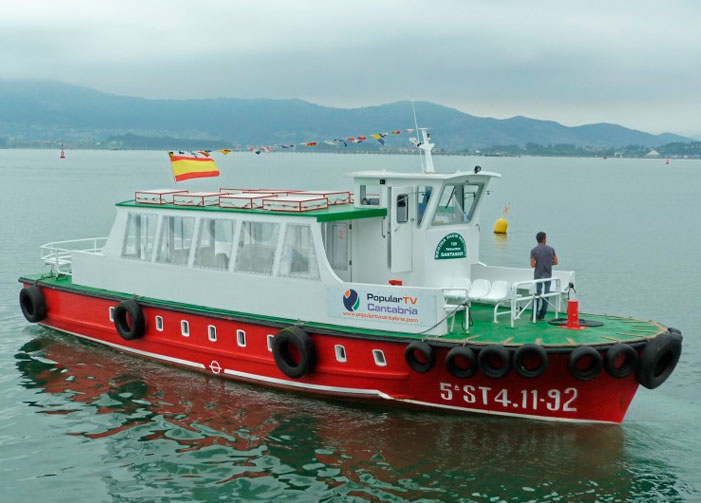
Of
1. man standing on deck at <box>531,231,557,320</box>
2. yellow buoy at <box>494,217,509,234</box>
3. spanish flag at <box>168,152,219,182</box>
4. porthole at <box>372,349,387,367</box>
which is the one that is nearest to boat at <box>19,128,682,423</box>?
porthole at <box>372,349,387,367</box>

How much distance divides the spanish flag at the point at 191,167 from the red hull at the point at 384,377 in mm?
3113

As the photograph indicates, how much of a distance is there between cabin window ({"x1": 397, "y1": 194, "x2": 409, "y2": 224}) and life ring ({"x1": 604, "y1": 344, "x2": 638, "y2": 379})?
4.64 m

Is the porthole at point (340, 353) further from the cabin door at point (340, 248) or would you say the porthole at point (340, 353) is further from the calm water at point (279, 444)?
the cabin door at point (340, 248)

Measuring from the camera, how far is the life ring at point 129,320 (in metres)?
17.1

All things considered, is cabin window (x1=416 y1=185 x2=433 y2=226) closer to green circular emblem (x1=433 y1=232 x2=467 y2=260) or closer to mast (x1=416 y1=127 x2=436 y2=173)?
green circular emblem (x1=433 y1=232 x2=467 y2=260)

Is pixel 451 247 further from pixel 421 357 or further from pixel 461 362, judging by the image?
pixel 461 362

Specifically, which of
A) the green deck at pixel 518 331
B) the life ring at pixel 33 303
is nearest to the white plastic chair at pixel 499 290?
the green deck at pixel 518 331

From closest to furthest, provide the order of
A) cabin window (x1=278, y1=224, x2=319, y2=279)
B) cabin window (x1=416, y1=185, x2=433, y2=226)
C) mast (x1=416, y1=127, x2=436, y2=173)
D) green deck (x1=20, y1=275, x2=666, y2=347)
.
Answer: green deck (x1=20, y1=275, x2=666, y2=347) → cabin window (x1=278, y1=224, x2=319, y2=279) → cabin window (x1=416, y1=185, x2=433, y2=226) → mast (x1=416, y1=127, x2=436, y2=173)

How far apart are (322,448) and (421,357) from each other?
2.15 m

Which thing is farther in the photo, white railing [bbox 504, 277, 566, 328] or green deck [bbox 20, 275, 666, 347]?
white railing [bbox 504, 277, 566, 328]

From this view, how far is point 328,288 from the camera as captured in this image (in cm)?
1456

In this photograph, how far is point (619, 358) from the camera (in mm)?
12680

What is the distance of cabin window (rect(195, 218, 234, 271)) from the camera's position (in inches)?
651

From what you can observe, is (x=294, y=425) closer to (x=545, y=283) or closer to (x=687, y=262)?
(x=545, y=283)
